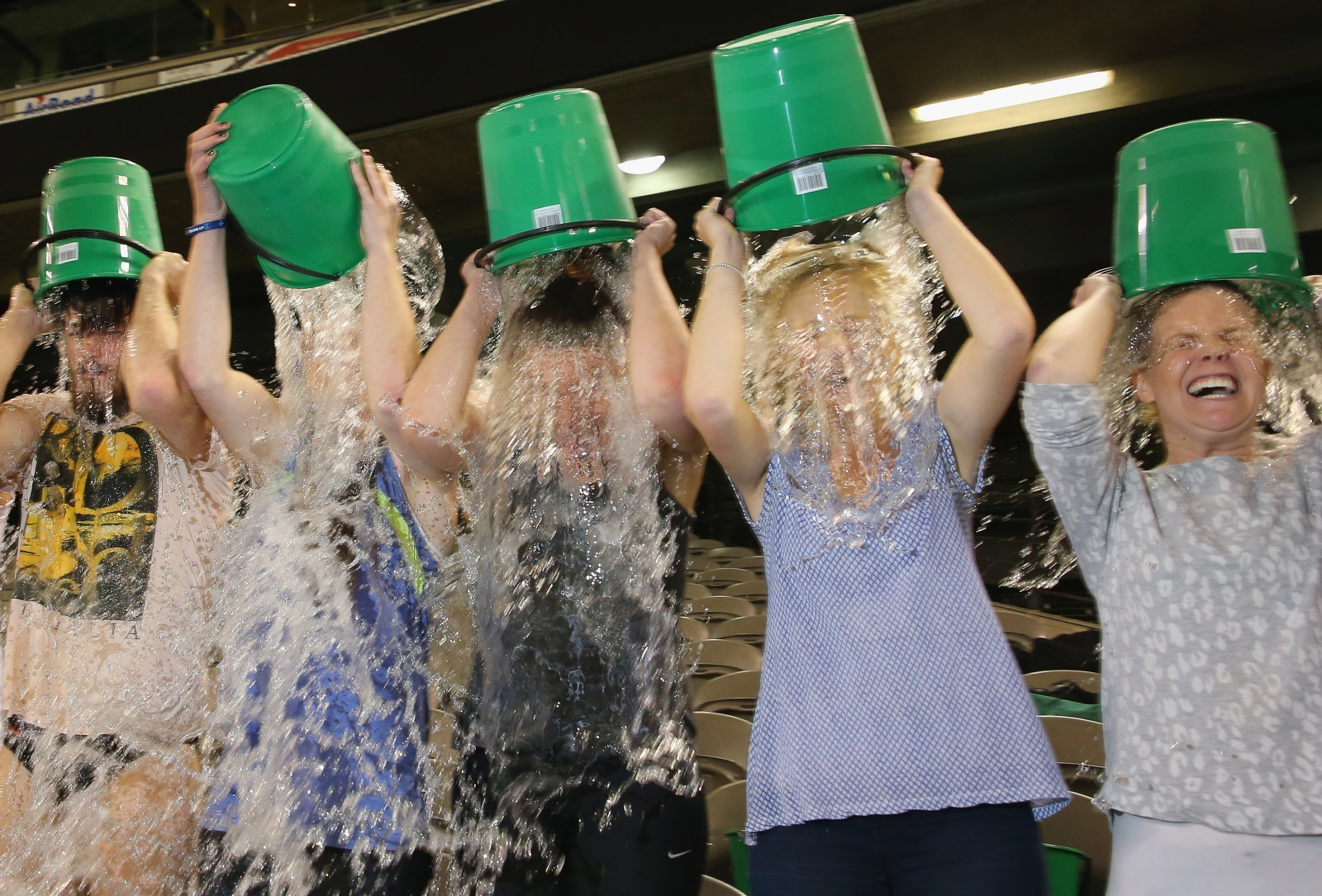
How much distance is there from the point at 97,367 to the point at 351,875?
40.1 inches

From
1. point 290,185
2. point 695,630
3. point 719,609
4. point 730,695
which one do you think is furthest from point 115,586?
point 719,609

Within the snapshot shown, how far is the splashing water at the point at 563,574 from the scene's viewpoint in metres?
1.25

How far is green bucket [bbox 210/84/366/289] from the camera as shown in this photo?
152 centimetres

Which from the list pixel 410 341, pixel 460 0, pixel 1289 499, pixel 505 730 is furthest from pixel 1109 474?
pixel 460 0

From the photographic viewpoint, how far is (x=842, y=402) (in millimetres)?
1300

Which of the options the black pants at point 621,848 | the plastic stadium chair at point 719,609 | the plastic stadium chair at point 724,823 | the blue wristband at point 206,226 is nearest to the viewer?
the black pants at point 621,848

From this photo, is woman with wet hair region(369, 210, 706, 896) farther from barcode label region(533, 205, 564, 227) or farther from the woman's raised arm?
the woman's raised arm

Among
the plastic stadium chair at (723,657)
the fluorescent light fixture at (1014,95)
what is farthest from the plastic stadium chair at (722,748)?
the fluorescent light fixture at (1014,95)

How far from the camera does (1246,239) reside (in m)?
1.24

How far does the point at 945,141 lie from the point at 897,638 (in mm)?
3638

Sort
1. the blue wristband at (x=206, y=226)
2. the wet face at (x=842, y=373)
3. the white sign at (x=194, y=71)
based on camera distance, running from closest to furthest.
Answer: the wet face at (x=842, y=373), the blue wristband at (x=206, y=226), the white sign at (x=194, y=71)

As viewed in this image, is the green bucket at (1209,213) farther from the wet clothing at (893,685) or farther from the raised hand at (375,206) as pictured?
the raised hand at (375,206)

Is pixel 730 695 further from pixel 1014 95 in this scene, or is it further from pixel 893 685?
pixel 1014 95

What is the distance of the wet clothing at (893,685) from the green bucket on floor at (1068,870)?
1.92ft
